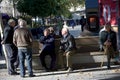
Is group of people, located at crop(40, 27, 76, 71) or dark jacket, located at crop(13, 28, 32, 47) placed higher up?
dark jacket, located at crop(13, 28, 32, 47)

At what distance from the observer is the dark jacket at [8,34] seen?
44.1 feet

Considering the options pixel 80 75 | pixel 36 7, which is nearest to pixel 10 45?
pixel 80 75

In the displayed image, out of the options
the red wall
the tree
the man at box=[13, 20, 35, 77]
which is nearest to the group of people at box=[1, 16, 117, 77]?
the man at box=[13, 20, 35, 77]

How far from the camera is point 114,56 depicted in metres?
14.2

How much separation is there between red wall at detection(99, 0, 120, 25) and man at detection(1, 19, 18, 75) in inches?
232

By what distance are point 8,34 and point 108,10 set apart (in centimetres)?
629

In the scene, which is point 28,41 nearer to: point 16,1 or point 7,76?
point 7,76

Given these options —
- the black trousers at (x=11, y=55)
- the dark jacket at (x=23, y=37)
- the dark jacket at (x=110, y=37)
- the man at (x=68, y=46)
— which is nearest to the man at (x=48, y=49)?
the man at (x=68, y=46)

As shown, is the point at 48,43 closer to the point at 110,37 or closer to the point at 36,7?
the point at 110,37

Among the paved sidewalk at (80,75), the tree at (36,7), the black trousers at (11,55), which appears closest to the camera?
the paved sidewalk at (80,75)

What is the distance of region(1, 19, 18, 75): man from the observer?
44.2ft

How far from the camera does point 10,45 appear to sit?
1356 centimetres

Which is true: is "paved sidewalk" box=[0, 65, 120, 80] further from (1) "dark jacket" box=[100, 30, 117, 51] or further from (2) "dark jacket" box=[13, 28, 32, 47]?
(2) "dark jacket" box=[13, 28, 32, 47]

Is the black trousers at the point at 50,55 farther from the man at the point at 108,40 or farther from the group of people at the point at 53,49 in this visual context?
the man at the point at 108,40
